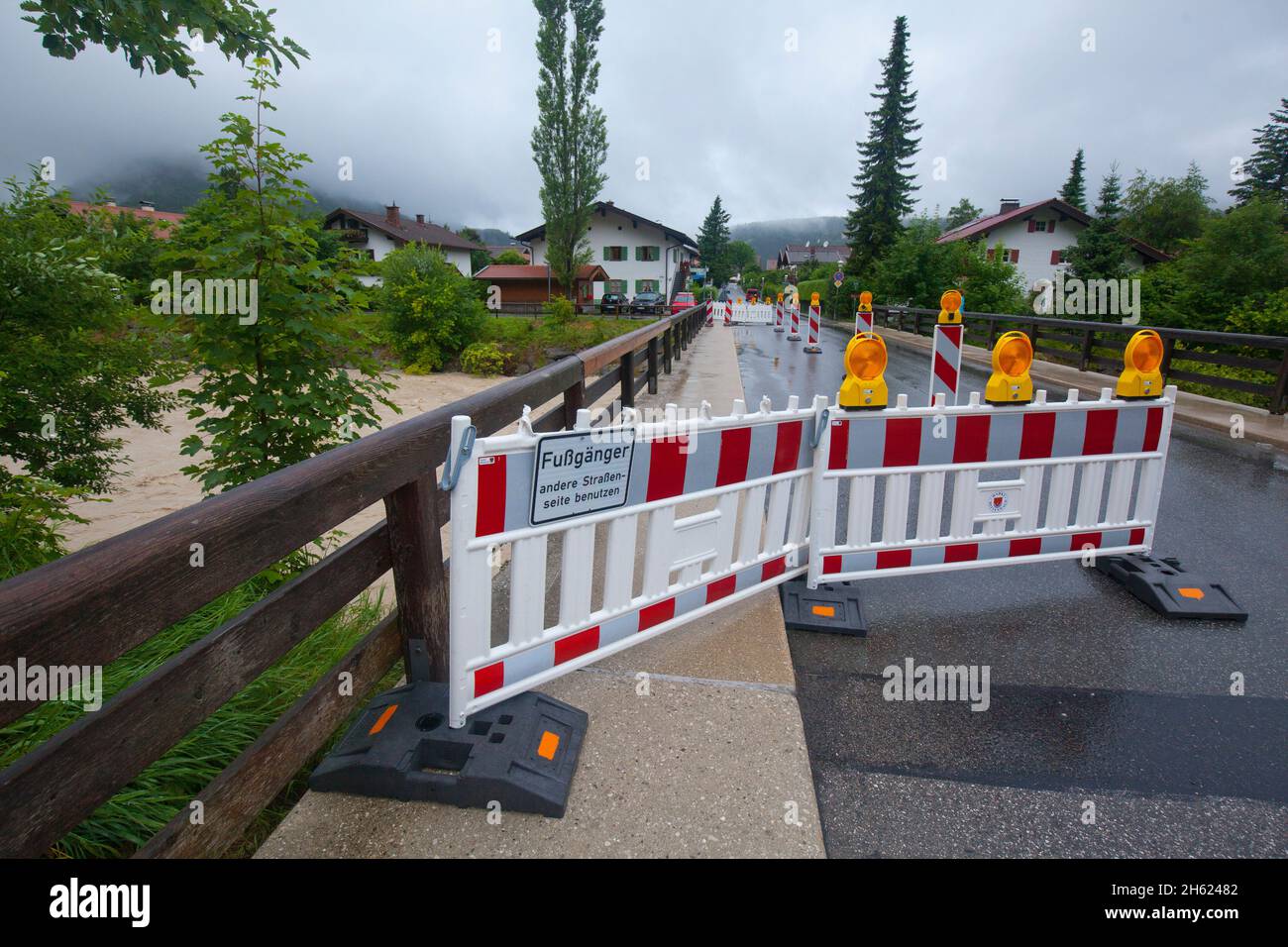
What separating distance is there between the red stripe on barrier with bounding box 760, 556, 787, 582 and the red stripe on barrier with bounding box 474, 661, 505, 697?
5.07 ft

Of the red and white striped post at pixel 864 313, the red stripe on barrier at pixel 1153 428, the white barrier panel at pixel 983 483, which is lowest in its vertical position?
the white barrier panel at pixel 983 483

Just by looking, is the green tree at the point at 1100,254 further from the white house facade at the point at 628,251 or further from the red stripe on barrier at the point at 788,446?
the red stripe on barrier at the point at 788,446

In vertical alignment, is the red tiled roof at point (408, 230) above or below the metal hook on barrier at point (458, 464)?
above

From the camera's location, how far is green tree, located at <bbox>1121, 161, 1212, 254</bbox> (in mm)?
51125

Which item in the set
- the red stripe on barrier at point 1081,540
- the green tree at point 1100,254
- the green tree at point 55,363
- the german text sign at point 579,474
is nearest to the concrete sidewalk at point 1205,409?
the red stripe on barrier at point 1081,540

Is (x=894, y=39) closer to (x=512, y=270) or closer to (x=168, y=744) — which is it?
(x=512, y=270)

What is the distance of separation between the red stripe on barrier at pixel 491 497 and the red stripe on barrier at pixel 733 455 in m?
1.12

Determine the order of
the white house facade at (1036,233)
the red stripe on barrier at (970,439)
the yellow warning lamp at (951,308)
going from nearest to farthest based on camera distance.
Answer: the red stripe on barrier at (970,439) → the yellow warning lamp at (951,308) → the white house facade at (1036,233)

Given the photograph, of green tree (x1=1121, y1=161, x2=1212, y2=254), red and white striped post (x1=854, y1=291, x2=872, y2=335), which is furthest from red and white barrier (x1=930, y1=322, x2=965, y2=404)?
green tree (x1=1121, y1=161, x2=1212, y2=254)

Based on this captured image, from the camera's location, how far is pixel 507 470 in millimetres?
2277

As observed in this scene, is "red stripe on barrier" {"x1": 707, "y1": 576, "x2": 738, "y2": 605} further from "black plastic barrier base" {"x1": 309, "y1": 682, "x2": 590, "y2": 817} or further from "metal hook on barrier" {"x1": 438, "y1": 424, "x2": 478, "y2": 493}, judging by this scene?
"metal hook on barrier" {"x1": 438, "y1": 424, "x2": 478, "y2": 493}

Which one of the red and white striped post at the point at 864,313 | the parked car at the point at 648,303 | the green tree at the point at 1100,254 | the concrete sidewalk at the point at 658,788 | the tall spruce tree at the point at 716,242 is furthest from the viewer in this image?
the tall spruce tree at the point at 716,242

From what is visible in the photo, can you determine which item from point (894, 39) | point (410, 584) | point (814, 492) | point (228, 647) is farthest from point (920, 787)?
point (894, 39)

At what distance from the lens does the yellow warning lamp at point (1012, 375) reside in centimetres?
386
